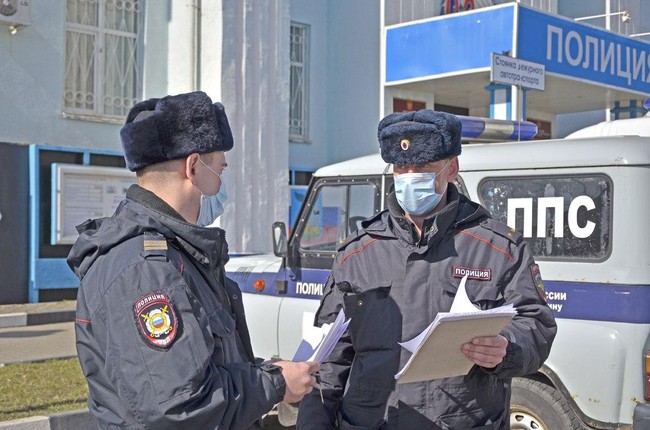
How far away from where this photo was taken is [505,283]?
2902mm

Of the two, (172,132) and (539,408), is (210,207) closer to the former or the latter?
(172,132)

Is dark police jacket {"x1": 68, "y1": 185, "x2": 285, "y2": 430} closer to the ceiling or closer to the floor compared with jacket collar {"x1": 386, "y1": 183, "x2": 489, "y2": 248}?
closer to the floor

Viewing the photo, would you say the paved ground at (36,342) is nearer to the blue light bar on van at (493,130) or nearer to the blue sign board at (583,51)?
the blue light bar on van at (493,130)

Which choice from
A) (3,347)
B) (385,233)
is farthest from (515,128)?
(3,347)

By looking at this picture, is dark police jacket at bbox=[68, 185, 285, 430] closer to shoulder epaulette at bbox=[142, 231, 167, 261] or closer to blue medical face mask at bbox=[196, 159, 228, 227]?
shoulder epaulette at bbox=[142, 231, 167, 261]

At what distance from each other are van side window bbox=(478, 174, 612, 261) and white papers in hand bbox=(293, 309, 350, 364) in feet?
7.97

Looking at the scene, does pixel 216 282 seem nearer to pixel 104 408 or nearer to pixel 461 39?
pixel 104 408

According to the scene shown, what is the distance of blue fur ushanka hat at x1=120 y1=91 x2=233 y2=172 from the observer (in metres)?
2.32

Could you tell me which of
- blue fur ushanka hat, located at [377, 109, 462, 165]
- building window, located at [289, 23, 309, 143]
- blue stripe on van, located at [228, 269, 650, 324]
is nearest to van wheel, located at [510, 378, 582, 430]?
blue stripe on van, located at [228, 269, 650, 324]

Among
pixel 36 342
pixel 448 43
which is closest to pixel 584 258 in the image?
pixel 36 342

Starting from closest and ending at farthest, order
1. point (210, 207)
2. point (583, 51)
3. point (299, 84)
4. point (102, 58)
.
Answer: point (210, 207) < point (102, 58) < point (583, 51) < point (299, 84)

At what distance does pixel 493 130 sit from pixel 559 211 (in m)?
1.35

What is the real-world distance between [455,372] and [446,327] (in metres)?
0.30

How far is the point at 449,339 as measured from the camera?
2488 millimetres
